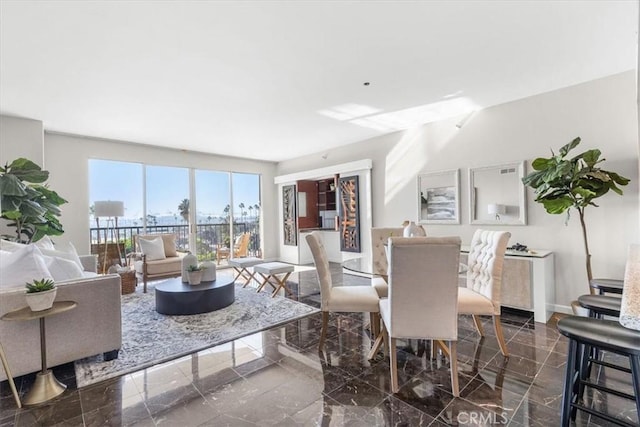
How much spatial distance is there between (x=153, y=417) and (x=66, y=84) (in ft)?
11.5

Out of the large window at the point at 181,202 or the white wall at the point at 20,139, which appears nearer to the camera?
the white wall at the point at 20,139

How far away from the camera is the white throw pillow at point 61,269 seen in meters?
2.48

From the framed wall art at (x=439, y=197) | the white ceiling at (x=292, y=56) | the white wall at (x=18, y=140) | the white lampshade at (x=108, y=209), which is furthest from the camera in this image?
the white lampshade at (x=108, y=209)

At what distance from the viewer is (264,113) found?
13.7 ft

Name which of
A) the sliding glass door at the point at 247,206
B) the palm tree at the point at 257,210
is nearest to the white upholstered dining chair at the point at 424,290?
the sliding glass door at the point at 247,206

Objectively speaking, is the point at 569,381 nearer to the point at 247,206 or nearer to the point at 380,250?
the point at 380,250

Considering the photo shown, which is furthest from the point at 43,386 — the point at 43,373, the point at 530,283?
the point at 530,283

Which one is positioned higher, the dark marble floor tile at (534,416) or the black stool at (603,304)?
the black stool at (603,304)

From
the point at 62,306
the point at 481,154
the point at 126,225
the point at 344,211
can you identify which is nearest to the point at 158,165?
the point at 126,225

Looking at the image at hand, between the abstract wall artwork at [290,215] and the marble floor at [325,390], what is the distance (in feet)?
15.2

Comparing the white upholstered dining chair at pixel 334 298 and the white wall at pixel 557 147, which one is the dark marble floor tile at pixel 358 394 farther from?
the white wall at pixel 557 147

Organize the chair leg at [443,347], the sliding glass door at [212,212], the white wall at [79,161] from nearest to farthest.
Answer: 1. the chair leg at [443,347]
2. the white wall at [79,161]
3. the sliding glass door at [212,212]

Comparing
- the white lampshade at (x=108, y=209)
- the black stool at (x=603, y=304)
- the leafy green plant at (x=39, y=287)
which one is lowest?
the black stool at (x=603, y=304)

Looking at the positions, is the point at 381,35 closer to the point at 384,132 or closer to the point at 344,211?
the point at 384,132
